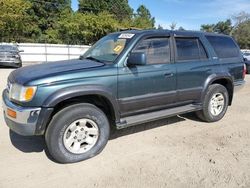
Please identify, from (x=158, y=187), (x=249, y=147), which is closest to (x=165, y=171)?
(x=158, y=187)

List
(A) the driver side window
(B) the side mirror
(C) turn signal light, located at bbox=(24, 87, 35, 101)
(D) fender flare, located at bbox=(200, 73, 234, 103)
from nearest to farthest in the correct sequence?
(C) turn signal light, located at bbox=(24, 87, 35, 101) → (B) the side mirror → (A) the driver side window → (D) fender flare, located at bbox=(200, 73, 234, 103)

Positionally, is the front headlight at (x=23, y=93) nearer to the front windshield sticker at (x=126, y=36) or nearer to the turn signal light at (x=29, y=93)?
the turn signal light at (x=29, y=93)

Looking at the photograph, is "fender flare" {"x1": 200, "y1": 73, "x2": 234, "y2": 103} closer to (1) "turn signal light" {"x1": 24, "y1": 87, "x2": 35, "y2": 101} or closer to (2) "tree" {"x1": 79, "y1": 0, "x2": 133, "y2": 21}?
(1) "turn signal light" {"x1": 24, "y1": 87, "x2": 35, "y2": 101}

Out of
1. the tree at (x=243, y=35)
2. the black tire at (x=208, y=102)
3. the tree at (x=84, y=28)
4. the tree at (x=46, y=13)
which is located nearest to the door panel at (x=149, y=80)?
the black tire at (x=208, y=102)

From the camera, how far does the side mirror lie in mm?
4133

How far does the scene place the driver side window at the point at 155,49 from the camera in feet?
15.0

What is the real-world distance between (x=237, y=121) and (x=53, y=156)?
4.10 metres

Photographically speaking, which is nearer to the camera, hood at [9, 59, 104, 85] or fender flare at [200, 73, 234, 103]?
hood at [9, 59, 104, 85]

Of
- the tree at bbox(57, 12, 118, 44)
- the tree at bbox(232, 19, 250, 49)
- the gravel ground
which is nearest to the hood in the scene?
the gravel ground

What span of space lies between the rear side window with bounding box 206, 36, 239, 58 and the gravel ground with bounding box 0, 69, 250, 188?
5.31 ft

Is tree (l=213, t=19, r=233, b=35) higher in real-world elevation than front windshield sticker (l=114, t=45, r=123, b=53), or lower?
higher

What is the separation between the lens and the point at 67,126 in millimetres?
3830

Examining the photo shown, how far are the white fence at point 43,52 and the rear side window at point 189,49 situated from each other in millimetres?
20966

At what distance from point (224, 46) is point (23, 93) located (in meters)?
4.39
